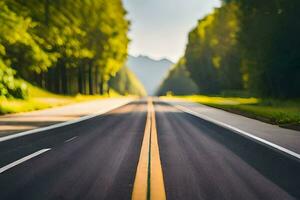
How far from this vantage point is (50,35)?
2770 cm

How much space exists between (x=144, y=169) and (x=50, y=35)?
77.1ft

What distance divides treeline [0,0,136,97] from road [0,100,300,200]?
1351 centimetres

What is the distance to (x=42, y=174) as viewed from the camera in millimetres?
5586

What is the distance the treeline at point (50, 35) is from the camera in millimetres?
21672

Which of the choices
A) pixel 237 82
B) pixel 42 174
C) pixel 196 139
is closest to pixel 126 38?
pixel 237 82

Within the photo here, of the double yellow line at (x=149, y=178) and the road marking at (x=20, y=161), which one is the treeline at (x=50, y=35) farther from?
the double yellow line at (x=149, y=178)

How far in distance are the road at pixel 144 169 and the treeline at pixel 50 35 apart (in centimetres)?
1351

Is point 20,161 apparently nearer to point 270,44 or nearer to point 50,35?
point 50,35

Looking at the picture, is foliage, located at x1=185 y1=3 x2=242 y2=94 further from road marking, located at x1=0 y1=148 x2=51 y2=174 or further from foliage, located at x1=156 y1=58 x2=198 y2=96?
Answer: foliage, located at x1=156 y1=58 x2=198 y2=96

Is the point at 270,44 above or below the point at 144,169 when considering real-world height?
above

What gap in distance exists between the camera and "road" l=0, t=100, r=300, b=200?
15.4 feet

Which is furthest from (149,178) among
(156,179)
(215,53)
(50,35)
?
(215,53)

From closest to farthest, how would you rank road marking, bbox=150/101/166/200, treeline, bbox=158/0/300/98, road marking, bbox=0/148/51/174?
road marking, bbox=150/101/166/200 → road marking, bbox=0/148/51/174 → treeline, bbox=158/0/300/98

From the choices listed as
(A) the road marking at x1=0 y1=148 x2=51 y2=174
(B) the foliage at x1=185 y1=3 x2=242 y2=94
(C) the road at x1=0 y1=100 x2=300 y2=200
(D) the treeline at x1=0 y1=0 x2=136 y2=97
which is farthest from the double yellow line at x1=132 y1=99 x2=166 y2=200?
(B) the foliage at x1=185 y1=3 x2=242 y2=94
